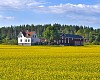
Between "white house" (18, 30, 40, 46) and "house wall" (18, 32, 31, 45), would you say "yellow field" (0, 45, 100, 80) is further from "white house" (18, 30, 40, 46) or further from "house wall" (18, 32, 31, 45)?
"white house" (18, 30, 40, 46)

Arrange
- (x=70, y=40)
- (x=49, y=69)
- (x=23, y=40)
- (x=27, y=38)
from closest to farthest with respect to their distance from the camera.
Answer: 1. (x=49, y=69)
2. (x=27, y=38)
3. (x=23, y=40)
4. (x=70, y=40)

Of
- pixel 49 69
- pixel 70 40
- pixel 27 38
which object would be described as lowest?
pixel 49 69

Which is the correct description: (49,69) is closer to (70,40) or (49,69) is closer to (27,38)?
(27,38)

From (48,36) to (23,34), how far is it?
13991 mm

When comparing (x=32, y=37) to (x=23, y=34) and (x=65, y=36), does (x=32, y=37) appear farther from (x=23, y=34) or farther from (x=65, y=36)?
(x=65, y=36)

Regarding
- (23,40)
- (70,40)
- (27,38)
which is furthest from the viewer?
(70,40)

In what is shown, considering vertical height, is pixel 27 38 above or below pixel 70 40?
above

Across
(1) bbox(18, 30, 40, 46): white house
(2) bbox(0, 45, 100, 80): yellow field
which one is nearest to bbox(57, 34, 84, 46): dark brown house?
(1) bbox(18, 30, 40, 46): white house

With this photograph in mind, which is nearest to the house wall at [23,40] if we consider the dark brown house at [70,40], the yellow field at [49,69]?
the dark brown house at [70,40]

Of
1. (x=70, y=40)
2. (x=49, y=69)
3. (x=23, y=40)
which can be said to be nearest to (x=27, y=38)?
(x=23, y=40)

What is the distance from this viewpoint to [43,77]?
15828 mm

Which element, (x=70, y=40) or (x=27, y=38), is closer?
(x=27, y=38)

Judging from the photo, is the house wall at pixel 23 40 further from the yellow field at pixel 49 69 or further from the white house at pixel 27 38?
the yellow field at pixel 49 69

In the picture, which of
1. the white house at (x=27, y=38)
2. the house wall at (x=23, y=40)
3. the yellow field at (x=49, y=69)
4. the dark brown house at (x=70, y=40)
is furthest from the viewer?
the dark brown house at (x=70, y=40)
